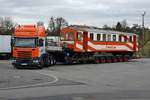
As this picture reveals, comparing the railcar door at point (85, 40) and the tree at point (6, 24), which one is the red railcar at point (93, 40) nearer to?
the railcar door at point (85, 40)

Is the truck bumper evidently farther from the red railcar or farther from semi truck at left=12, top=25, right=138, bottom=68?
the red railcar

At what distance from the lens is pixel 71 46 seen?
28.4m

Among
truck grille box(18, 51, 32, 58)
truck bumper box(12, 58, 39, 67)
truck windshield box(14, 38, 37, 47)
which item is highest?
truck windshield box(14, 38, 37, 47)

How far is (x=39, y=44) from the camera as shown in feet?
75.7

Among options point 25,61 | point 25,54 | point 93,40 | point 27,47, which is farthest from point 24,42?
point 93,40

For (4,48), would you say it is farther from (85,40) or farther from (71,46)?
(85,40)

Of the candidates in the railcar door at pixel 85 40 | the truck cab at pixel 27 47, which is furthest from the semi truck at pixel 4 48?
the truck cab at pixel 27 47

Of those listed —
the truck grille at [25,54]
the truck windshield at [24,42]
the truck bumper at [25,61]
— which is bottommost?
the truck bumper at [25,61]

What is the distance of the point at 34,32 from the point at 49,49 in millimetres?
4211

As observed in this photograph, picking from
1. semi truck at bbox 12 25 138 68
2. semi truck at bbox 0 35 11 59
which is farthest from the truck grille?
semi truck at bbox 0 35 11 59

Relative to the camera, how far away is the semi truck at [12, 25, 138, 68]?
22453mm

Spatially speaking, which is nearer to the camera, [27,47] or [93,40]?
[27,47]

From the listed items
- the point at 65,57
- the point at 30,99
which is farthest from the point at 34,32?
the point at 30,99

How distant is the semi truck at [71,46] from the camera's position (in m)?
22.5
